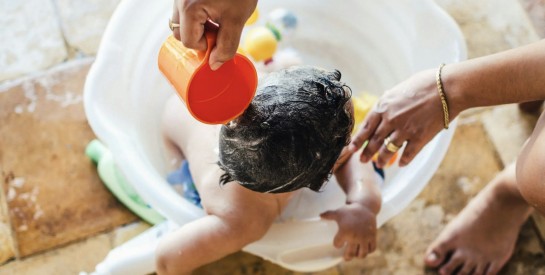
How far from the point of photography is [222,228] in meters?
0.98

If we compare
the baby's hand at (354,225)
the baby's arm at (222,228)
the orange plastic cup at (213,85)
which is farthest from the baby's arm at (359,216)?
the orange plastic cup at (213,85)

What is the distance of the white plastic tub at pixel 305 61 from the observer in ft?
3.33

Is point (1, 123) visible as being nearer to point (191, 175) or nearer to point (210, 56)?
point (191, 175)

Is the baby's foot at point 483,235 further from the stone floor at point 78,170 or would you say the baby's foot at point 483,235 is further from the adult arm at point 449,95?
the adult arm at point 449,95

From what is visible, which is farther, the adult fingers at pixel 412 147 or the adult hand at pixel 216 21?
the adult fingers at pixel 412 147

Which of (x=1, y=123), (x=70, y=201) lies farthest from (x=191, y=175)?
(x=1, y=123)

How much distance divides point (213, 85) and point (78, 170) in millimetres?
663

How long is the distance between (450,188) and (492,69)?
443mm

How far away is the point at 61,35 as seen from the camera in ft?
4.58

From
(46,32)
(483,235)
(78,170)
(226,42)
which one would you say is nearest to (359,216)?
(483,235)

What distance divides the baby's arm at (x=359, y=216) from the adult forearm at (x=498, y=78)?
0.19 m

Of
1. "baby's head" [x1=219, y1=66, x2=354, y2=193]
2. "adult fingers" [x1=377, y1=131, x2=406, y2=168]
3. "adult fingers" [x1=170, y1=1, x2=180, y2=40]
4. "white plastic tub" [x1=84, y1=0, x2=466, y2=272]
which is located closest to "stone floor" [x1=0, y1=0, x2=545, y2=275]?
"white plastic tub" [x1=84, y1=0, x2=466, y2=272]

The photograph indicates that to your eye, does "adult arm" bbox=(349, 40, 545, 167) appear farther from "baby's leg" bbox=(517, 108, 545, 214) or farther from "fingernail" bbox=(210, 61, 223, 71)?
"fingernail" bbox=(210, 61, 223, 71)

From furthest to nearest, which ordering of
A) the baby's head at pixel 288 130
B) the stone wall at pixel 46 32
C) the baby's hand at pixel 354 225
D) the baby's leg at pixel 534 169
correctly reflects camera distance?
the stone wall at pixel 46 32 → the baby's hand at pixel 354 225 → the baby's leg at pixel 534 169 → the baby's head at pixel 288 130
